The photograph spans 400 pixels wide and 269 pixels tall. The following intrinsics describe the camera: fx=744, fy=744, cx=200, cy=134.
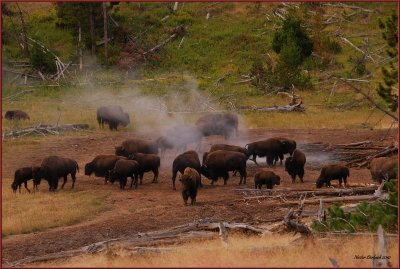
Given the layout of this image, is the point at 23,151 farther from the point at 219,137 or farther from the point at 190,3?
the point at 190,3

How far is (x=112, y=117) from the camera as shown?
36812mm

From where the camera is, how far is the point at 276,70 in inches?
1736

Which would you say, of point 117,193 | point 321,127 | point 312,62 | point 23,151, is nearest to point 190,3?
point 312,62

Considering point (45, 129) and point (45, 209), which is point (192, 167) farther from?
point (45, 129)

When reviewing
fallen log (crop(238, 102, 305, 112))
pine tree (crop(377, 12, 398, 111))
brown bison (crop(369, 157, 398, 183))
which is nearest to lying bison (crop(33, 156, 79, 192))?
brown bison (crop(369, 157, 398, 183))

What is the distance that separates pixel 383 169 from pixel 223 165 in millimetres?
5364

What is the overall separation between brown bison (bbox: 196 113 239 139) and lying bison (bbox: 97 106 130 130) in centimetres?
444

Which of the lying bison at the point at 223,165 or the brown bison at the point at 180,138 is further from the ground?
the brown bison at the point at 180,138

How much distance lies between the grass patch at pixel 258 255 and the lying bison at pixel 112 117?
20813 mm

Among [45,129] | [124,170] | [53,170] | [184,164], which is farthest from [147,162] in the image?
[45,129]

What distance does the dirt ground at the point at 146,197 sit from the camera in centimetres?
1905

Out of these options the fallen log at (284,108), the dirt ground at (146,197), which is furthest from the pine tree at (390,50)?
the fallen log at (284,108)

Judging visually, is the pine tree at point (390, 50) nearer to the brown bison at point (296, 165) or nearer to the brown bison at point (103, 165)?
the brown bison at point (296, 165)

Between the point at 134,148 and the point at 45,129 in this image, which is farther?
the point at 45,129
